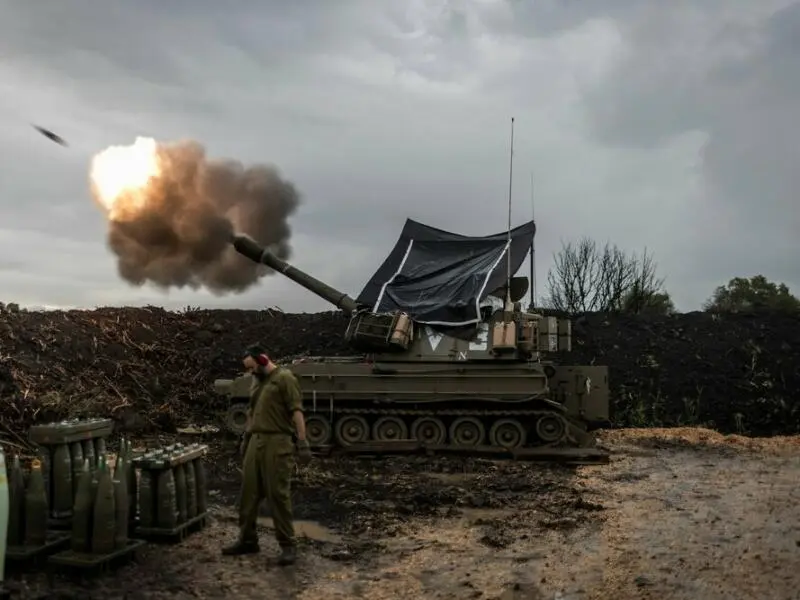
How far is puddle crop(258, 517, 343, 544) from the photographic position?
8.12 meters

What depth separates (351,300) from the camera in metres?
15.9

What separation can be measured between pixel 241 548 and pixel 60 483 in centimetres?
167

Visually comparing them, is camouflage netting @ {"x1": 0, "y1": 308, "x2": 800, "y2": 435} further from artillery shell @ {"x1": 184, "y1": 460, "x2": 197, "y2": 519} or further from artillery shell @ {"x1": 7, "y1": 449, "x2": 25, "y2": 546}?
artillery shell @ {"x1": 7, "y1": 449, "x2": 25, "y2": 546}

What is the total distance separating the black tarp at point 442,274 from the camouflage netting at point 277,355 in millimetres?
6258

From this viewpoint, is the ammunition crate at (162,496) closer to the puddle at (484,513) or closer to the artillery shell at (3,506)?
the artillery shell at (3,506)

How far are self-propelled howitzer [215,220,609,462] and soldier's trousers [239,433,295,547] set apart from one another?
21.7ft

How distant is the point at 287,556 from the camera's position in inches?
279

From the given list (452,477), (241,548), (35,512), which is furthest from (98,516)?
(452,477)

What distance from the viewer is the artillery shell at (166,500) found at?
7430mm

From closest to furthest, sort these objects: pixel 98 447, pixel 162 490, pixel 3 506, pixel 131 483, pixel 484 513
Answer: pixel 3 506
pixel 162 490
pixel 131 483
pixel 98 447
pixel 484 513

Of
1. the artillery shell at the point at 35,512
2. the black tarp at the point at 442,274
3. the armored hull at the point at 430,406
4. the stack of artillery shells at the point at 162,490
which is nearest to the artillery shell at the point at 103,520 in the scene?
the artillery shell at the point at 35,512

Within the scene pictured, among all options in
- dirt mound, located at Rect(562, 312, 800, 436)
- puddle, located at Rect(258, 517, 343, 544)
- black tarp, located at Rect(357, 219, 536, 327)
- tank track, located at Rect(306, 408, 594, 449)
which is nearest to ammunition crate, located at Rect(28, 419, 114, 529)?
puddle, located at Rect(258, 517, 343, 544)

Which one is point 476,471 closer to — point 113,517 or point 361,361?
point 361,361

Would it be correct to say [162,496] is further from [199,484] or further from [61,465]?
[61,465]
